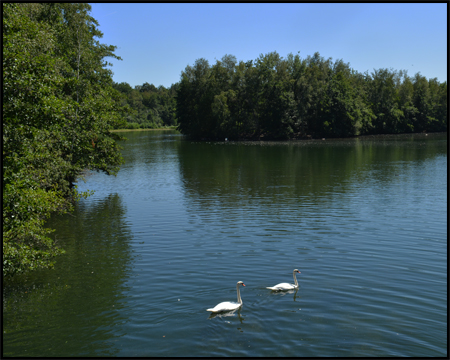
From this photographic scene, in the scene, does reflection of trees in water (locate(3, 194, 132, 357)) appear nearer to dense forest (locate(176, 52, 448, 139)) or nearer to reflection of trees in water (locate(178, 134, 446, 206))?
reflection of trees in water (locate(178, 134, 446, 206))

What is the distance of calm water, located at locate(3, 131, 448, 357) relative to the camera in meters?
12.1

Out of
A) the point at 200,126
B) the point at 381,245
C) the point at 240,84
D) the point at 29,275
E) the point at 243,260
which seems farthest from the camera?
the point at 200,126

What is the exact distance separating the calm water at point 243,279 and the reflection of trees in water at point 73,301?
0.20 feet

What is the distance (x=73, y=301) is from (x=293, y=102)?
345 ft

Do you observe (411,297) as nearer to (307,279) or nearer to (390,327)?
(390,327)

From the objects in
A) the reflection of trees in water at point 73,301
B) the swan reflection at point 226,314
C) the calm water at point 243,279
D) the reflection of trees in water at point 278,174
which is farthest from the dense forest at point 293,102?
the swan reflection at point 226,314

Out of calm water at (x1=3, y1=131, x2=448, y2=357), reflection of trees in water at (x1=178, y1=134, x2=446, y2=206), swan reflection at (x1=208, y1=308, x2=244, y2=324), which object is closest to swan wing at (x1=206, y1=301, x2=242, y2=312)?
swan reflection at (x1=208, y1=308, x2=244, y2=324)

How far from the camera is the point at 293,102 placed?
114 meters

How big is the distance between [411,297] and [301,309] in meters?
4.30

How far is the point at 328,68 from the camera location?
414ft

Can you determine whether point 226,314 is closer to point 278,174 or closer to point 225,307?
point 225,307

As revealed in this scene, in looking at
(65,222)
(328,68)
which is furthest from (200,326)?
(328,68)

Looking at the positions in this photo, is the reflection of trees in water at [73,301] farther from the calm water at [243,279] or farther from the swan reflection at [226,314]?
the swan reflection at [226,314]

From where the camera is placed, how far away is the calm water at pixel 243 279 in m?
12.1
